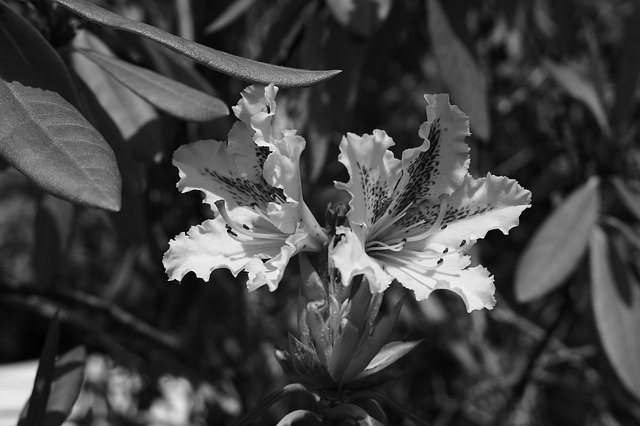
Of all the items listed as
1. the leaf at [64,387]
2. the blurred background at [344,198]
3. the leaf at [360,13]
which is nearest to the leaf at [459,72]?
the blurred background at [344,198]

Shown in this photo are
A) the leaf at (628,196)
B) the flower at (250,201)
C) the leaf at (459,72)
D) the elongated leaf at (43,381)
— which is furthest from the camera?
the leaf at (628,196)

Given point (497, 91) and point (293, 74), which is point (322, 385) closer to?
point (293, 74)

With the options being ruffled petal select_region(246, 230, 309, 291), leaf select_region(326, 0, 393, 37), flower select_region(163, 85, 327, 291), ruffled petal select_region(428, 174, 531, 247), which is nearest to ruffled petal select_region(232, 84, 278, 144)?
flower select_region(163, 85, 327, 291)

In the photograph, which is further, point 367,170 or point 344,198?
point 344,198

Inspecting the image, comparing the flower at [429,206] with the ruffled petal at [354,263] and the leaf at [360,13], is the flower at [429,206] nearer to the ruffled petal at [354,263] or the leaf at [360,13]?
the ruffled petal at [354,263]

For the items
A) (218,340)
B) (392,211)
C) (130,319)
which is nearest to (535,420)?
(218,340)

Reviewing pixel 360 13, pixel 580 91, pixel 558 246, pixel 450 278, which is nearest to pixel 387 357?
pixel 450 278

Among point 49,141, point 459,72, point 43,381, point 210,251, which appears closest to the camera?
point 49,141

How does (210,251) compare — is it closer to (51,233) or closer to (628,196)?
(51,233)
